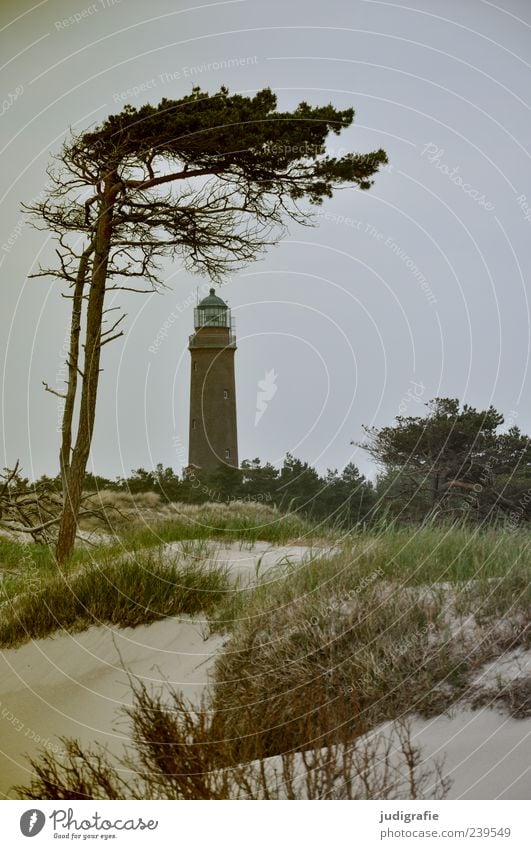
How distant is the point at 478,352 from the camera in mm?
4895

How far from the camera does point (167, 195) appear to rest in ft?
17.7

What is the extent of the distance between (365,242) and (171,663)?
2.31 metres

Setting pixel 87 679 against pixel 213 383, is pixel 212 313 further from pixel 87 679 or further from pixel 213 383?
pixel 87 679

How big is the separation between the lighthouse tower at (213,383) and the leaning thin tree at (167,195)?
0.94ft

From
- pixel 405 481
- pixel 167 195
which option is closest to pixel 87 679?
pixel 405 481

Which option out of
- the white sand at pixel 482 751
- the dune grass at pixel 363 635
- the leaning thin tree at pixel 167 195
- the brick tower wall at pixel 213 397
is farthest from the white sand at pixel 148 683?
the leaning thin tree at pixel 167 195

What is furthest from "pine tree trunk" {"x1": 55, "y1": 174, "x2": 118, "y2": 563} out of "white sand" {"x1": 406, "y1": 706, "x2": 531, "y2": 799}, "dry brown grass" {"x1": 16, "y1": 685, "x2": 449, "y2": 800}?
"white sand" {"x1": 406, "y1": 706, "x2": 531, "y2": 799}

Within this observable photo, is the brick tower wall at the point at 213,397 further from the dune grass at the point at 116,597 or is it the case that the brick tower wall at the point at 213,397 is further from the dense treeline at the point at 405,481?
the dune grass at the point at 116,597

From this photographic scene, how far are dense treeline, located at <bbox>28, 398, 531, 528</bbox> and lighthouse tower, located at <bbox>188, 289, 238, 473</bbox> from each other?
0.23m

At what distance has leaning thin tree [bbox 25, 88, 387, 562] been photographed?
500 cm

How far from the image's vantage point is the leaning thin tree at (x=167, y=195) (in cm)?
500

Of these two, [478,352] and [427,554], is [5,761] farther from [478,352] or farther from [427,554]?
[478,352]

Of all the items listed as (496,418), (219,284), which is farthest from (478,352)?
(219,284)

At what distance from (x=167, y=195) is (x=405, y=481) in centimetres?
208
